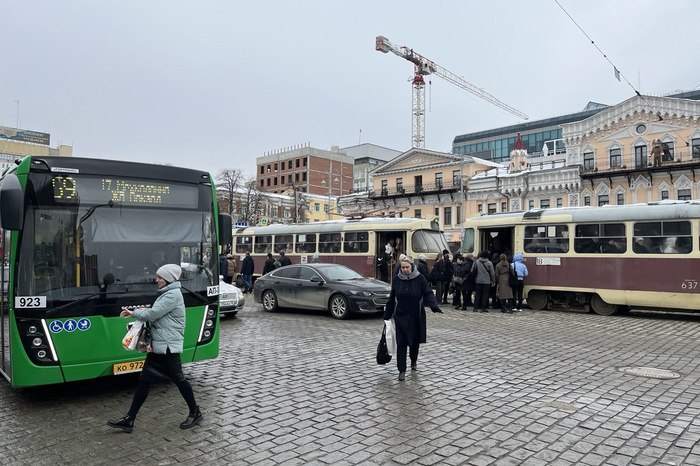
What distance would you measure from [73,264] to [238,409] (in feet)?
8.22

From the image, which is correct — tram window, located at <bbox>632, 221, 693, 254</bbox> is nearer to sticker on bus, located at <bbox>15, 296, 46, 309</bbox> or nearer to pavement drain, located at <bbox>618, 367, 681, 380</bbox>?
→ pavement drain, located at <bbox>618, 367, 681, 380</bbox>

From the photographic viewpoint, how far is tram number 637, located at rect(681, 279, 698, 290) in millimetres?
14227

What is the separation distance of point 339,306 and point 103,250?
8.42 metres

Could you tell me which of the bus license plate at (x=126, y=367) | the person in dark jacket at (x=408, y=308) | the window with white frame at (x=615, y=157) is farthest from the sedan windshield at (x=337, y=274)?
the window with white frame at (x=615, y=157)

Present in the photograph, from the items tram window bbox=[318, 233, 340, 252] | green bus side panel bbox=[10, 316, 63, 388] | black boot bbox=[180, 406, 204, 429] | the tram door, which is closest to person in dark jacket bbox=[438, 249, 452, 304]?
the tram door

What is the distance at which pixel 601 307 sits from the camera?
52.0ft

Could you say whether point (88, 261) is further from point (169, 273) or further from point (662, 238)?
point (662, 238)

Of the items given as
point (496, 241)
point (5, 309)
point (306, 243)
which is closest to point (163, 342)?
point (5, 309)

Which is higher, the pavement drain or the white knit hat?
the white knit hat

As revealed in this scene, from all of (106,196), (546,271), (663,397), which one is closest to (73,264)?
(106,196)

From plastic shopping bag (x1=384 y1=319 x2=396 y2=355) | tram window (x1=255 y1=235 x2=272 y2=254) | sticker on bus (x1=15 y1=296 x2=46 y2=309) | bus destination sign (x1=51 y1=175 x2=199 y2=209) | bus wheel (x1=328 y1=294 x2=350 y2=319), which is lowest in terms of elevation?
bus wheel (x1=328 y1=294 x2=350 y2=319)

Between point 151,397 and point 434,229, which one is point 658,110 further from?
point 151,397

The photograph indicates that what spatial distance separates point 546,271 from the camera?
16.8m

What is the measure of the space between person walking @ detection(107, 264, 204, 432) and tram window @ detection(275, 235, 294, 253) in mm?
20581
